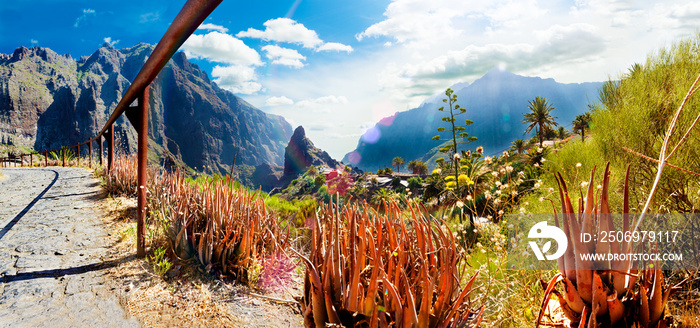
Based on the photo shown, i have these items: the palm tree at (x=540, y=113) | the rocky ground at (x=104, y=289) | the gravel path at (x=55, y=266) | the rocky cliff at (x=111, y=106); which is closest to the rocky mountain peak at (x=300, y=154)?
the rocky cliff at (x=111, y=106)

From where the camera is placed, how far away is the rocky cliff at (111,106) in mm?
115250

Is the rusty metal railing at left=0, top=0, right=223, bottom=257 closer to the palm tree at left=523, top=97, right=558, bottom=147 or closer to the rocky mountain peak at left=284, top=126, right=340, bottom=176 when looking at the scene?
the palm tree at left=523, top=97, right=558, bottom=147

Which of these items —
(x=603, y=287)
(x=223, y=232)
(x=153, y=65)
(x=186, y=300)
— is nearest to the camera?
(x=603, y=287)

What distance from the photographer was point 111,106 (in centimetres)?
13550

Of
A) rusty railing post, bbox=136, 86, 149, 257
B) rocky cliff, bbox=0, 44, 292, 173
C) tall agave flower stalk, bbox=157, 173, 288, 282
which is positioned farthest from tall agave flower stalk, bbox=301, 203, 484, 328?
rocky cliff, bbox=0, 44, 292, 173

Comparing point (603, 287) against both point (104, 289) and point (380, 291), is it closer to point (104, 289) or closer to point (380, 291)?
point (380, 291)

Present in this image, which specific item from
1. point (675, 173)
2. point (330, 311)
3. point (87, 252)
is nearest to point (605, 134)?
point (675, 173)

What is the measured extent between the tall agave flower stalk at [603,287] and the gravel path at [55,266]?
231cm

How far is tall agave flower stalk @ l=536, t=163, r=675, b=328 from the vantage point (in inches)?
40.6

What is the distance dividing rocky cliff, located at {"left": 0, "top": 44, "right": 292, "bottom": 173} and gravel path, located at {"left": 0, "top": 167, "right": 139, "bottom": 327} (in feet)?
283

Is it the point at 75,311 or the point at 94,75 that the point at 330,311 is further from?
the point at 94,75

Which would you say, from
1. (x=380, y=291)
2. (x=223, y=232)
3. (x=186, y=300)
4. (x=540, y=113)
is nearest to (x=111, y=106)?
(x=540, y=113)

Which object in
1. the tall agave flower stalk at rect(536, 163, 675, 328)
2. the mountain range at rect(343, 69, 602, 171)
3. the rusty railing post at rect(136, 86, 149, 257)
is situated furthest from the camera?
the mountain range at rect(343, 69, 602, 171)

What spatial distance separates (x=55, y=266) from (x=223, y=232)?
1404mm
